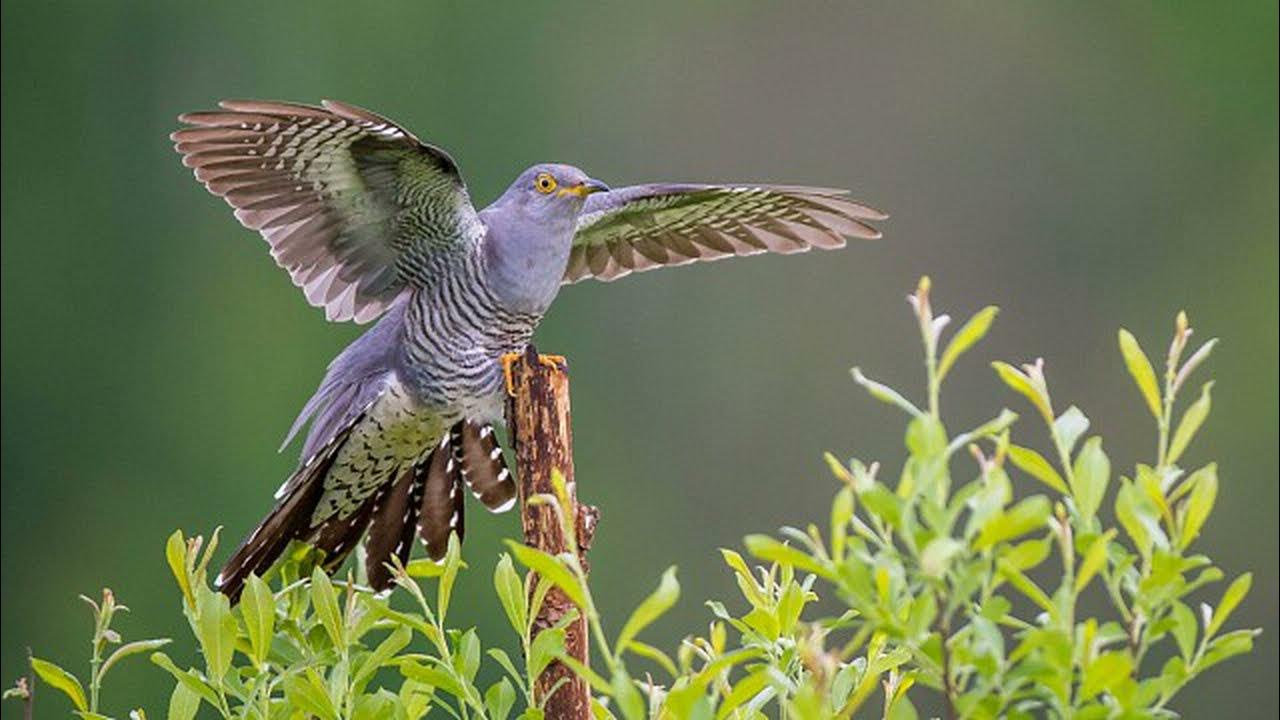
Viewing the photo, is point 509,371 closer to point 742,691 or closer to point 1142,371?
point 742,691

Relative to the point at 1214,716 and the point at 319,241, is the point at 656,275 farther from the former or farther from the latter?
the point at 319,241

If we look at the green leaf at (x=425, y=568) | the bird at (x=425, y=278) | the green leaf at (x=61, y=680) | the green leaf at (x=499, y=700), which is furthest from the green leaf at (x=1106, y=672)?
the bird at (x=425, y=278)

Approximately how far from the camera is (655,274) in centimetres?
1147

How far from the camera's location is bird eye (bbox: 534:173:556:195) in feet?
11.7

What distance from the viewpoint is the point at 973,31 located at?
13578 millimetres

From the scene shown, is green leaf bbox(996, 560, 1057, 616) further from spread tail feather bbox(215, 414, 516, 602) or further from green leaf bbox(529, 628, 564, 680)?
spread tail feather bbox(215, 414, 516, 602)

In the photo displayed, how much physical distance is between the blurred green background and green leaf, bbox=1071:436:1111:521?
29.4ft

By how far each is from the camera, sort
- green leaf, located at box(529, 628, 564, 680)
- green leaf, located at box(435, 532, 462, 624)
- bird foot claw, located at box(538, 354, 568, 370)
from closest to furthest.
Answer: green leaf, located at box(529, 628, 564, 680), green leaf, located at box(435, 532, 462, 624), bird foot claw, located at box(538, 354, 568, 370)

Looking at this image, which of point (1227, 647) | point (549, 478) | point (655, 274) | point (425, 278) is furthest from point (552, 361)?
point (655, 274)

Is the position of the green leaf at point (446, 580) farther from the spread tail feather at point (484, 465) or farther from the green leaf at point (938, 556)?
the spread tail feather at point (484, 465)

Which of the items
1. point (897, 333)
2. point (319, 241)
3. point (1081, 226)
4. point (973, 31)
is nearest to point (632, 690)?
point (319, 241)

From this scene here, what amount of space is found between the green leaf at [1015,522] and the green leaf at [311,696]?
2.28ft

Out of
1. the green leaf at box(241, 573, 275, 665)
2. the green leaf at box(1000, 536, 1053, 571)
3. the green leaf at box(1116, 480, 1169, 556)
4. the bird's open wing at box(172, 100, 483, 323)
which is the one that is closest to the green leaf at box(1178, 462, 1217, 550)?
the green leaf at box(1116, 480, 1169, 556)

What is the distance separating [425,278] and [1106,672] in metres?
2.40
